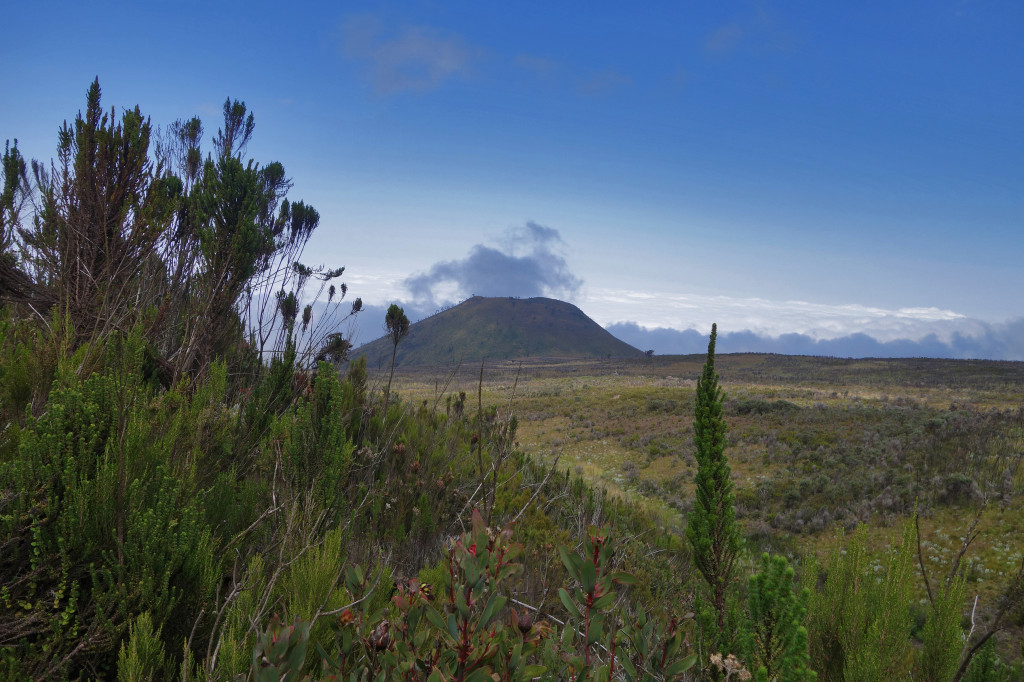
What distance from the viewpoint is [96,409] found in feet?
7.11

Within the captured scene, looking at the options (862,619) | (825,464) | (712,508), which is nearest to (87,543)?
(712,508)

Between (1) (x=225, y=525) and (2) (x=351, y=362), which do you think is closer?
(1) (x=225, y=525)

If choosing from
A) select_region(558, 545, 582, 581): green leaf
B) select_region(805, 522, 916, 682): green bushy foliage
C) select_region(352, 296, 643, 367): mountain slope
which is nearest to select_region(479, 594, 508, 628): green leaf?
select_region(558, 545, 582, 581): green leaf

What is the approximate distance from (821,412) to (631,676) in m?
24.0

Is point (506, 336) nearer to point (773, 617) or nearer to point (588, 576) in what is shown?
point (773, 617)

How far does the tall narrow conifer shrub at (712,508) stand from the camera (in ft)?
8.18

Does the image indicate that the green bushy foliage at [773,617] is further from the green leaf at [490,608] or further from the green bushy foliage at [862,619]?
the green leaf at [490,608]

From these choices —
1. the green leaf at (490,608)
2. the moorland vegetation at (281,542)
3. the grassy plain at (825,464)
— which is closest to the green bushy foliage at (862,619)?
the moorland vegetation at (281,542)

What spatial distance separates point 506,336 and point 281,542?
170 metres

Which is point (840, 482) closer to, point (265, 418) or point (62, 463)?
point (265, 418)

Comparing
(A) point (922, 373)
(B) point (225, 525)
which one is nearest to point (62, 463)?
(B) point (225, 525)

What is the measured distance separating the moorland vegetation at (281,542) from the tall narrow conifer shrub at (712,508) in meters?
0.01

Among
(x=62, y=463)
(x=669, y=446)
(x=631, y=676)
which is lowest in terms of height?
(x=669, y=446)

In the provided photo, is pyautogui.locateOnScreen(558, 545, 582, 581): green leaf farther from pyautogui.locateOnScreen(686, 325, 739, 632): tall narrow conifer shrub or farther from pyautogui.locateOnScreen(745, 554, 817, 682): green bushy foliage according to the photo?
pyautogui.locateOnScreen(686, 325, 739, 632): tall narrow conifer shrub
